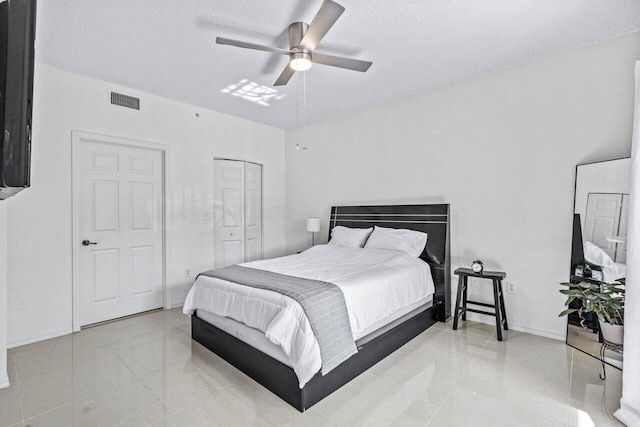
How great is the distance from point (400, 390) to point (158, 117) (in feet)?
13.1

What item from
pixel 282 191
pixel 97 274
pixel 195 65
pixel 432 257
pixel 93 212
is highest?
pixel 195 65

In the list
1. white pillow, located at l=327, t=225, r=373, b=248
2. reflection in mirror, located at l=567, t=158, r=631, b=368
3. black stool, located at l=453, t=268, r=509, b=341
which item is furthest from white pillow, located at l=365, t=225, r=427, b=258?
reflection in mirror, located at l=567, t=158, r=631, b=368

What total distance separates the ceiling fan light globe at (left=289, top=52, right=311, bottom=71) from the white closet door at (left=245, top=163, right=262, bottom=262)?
2.82 m

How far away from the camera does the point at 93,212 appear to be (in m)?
3.57

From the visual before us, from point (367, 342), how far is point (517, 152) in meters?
2.44

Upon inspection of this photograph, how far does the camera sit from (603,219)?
106 inches

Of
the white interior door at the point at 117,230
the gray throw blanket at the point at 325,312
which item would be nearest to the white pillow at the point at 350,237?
the gray throw blanket at the point at 325,312

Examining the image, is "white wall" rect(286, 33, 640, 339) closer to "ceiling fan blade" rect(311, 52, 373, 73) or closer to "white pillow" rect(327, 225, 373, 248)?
"white pillow" rect(327, 225, 373, 248)

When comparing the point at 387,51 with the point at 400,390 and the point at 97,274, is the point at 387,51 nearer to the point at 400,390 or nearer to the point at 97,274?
the point at 400,390

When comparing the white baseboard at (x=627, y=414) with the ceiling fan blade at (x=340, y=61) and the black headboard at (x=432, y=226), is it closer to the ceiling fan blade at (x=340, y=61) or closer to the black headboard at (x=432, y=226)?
the black headboard at (x=432, y=226)

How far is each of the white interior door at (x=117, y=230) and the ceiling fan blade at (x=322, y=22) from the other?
271 centimetres

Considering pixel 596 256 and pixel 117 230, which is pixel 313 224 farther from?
pixel 596 256

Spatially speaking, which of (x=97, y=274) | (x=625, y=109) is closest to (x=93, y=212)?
(x=97, y=274)

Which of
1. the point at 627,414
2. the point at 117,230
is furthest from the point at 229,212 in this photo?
the point at 627,414
